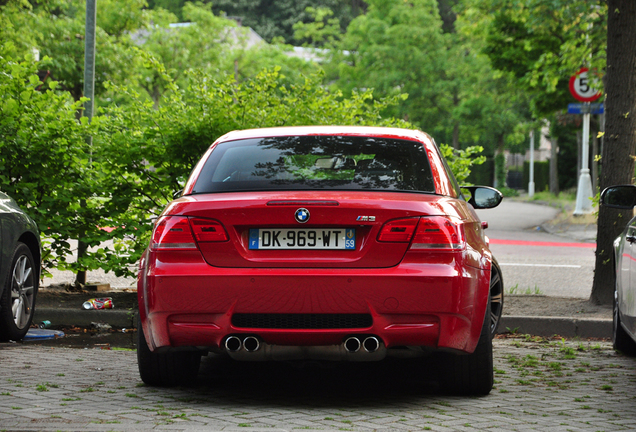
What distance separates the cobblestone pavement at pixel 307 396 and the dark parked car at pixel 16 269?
0.25 meters

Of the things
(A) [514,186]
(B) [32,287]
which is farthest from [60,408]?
(A) [514,186]

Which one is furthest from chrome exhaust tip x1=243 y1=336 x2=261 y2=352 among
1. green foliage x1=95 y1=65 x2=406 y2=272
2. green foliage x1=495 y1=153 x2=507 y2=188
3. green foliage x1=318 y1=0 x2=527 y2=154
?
green foliage x1=495 y1=153 x2=507 y2=188

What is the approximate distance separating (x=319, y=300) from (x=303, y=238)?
12.8 inches

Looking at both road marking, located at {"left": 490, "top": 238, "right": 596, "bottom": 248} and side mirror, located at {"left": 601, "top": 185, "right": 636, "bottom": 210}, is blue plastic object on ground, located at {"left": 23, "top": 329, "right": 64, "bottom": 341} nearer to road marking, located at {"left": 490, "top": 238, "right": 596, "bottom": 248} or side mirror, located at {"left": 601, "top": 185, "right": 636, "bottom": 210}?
side mirror, located at {"left": 601, "top": 185, "right": 636, "bottom": 210}

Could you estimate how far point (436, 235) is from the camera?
4.50 metres

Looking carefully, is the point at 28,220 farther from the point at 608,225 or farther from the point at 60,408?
the point at 608,225

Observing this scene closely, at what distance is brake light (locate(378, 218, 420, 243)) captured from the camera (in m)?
4.48

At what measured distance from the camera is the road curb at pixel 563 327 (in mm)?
7652

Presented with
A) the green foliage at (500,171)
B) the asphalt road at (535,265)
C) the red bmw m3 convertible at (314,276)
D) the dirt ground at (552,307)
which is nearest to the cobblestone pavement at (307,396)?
the red bmw m3 convertible at (314,276)

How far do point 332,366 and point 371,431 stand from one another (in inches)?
75.0

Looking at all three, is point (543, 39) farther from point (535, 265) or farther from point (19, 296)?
point (19, 296)

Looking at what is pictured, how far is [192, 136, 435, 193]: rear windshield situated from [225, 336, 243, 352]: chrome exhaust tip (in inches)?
32.3

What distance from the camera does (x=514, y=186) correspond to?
70.2 metres

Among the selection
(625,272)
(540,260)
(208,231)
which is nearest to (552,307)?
(625,272)
